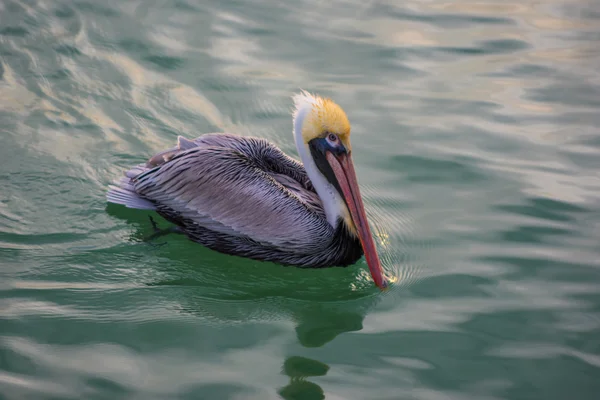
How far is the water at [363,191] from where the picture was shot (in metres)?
4.11

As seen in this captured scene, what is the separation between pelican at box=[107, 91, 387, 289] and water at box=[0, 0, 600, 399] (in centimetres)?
18

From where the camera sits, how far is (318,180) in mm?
5121

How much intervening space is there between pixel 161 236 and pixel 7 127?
2160 mm

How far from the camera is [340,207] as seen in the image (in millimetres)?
5059

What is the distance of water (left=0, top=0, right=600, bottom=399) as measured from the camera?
4105 millimetres

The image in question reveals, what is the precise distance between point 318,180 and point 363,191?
3.15ft

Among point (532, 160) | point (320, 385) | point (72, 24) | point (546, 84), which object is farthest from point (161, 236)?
point (546, 84)

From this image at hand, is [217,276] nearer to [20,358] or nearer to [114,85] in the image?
[20,358]

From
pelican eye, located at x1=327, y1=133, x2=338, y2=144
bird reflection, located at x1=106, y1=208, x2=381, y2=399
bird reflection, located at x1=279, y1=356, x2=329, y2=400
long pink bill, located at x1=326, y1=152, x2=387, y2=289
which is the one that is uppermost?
pelican eye, located at x1=327, y1=133, x2=338, y2=144

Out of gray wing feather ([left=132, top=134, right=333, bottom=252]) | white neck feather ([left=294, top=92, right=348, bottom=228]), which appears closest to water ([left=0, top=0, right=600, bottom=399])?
gray wing feather ([left=132, top=134, right=333, bottom=252])

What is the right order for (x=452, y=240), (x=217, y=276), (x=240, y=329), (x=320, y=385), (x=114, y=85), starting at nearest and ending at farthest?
(x=320, y=385) < (x=240, y=329) < (x=217, y=276) < (x=452, y=240) < (x=114, y=85)

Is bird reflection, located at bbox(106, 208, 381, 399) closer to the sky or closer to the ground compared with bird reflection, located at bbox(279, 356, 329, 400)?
closer to the sky

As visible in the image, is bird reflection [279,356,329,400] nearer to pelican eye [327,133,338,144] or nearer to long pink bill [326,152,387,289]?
long pink bill [326,152,387,289]

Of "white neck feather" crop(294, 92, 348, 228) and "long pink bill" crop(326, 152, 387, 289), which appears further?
"white neck feather" crop(294, 92, 348, 228)
